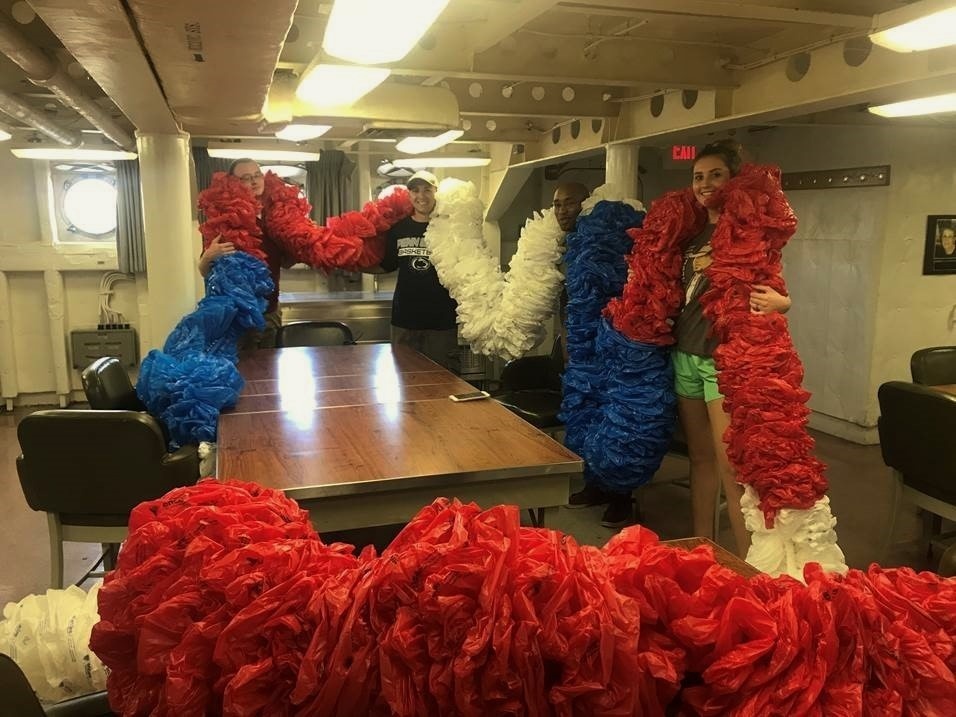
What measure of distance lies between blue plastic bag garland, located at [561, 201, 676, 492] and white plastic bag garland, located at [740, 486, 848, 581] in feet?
2.76

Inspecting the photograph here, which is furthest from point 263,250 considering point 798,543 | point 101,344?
point 101,344

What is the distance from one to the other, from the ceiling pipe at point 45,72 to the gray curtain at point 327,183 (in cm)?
277

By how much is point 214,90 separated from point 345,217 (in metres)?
1.87

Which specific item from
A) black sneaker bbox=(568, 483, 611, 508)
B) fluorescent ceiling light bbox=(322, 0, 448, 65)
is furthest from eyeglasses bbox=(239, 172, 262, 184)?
black sneaker bbox=(568, 483, 611, 508)

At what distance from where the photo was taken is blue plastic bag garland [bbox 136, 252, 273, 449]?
8.95 ft

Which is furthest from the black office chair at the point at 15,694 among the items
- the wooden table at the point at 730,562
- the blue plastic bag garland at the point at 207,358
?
the blue plastic bag garland at the point at 207,358

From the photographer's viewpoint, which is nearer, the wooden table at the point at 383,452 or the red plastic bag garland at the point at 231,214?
the wooden table at the point at 383,452

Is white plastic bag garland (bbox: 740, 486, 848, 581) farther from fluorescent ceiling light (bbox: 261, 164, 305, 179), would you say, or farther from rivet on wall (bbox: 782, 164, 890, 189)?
fluorescent ceiling light (bbox: 261, 164, 305, 179)

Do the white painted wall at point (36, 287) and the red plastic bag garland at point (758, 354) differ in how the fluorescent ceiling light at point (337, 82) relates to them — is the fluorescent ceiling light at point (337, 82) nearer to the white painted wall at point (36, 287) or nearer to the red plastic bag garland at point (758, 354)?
the red plastic bag garland at point (758, 354)

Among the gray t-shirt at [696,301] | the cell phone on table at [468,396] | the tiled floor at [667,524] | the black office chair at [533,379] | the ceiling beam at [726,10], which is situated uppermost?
the ceiling beam at [726,10]

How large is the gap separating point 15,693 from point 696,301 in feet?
7.93

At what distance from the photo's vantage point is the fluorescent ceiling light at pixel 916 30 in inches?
75.1

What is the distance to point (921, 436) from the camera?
2.88 metres

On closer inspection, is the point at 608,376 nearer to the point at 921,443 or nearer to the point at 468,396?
the point at 468,396
